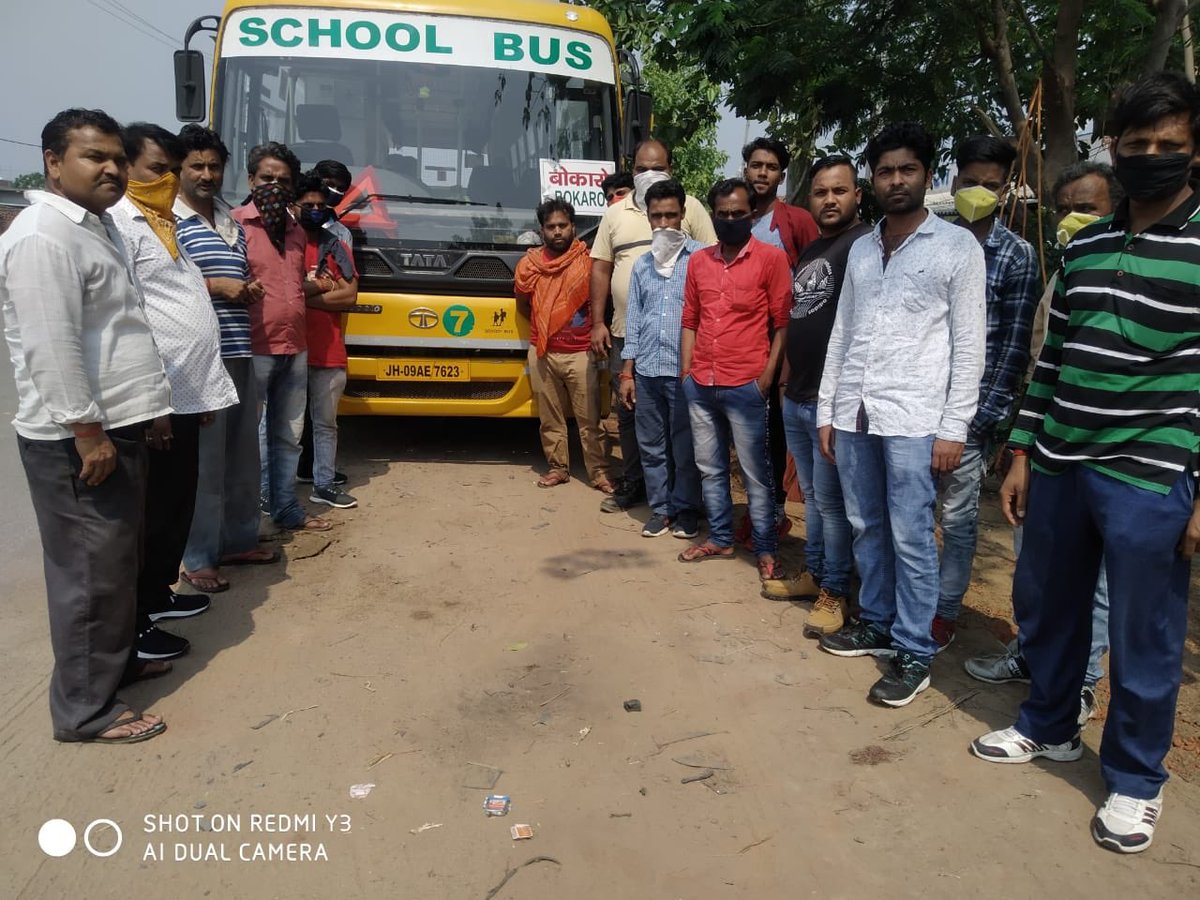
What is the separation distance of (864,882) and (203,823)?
183cm

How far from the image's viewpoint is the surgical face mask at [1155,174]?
8.17 ft

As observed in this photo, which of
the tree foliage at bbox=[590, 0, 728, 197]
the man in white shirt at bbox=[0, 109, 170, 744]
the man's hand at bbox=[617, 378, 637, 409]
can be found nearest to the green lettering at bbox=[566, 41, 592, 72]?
the tree foliage at bbox=[590, 0, 728, 197]

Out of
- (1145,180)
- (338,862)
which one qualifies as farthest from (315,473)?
(1145,180)

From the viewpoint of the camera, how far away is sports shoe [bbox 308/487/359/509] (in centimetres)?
571

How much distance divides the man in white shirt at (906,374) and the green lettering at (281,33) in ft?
14.1

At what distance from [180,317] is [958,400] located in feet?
9.69

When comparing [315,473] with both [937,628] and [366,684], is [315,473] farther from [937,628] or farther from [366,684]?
[937,628]

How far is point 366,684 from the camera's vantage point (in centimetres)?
356

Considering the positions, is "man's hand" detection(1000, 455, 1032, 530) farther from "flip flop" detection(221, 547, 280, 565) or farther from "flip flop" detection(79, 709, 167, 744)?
"flip flop" detection(221, 547, 280, 565)

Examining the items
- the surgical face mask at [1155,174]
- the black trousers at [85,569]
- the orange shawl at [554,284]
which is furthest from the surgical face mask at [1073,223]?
the black trousers at [85,569]

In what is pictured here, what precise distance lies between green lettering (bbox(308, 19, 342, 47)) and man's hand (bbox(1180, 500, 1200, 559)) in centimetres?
563

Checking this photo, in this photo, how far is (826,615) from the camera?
408 centimetres

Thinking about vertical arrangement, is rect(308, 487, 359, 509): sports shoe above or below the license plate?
below

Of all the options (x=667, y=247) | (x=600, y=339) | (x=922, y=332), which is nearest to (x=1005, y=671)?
(x=922, y=332)
